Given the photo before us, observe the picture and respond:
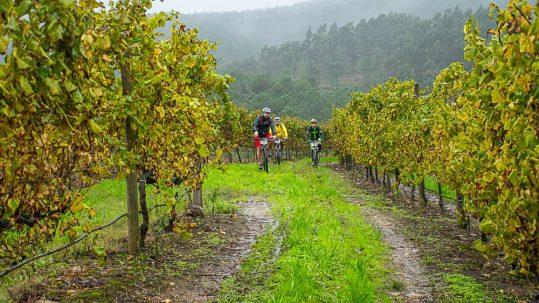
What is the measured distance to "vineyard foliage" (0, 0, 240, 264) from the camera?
139 inches

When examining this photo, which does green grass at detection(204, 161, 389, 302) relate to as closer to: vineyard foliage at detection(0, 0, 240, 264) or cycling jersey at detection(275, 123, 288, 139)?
vineyard foliage at detection(0, 0, 240, 264)

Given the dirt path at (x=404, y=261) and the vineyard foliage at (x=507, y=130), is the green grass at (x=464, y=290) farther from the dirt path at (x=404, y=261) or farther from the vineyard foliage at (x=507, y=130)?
the vineyard foliage at (x=507, y=130)

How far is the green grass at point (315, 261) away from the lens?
7.11 m

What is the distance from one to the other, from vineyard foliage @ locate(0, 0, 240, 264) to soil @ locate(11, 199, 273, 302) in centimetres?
71

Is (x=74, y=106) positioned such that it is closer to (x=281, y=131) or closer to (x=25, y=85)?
(x=25, y=85)

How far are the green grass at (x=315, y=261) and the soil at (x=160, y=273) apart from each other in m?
0.43

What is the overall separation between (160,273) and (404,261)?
14.3 feet

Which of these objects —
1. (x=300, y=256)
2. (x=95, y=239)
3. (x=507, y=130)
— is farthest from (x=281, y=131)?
(x=507, y=130)

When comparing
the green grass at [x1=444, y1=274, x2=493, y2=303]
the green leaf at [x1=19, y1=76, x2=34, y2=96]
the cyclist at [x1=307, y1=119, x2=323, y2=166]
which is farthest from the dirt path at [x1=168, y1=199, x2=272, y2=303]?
the cyclist at [x1=307, y1=119, x2=323, y2=166]

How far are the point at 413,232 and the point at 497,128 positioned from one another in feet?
23.1

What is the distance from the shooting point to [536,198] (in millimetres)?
4672

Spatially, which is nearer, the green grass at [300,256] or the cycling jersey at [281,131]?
the green grass at [300,256]

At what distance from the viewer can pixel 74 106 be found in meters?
4.14

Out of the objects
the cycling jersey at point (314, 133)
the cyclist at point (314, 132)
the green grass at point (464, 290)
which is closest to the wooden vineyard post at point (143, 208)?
the green grass at point (464, 290)
